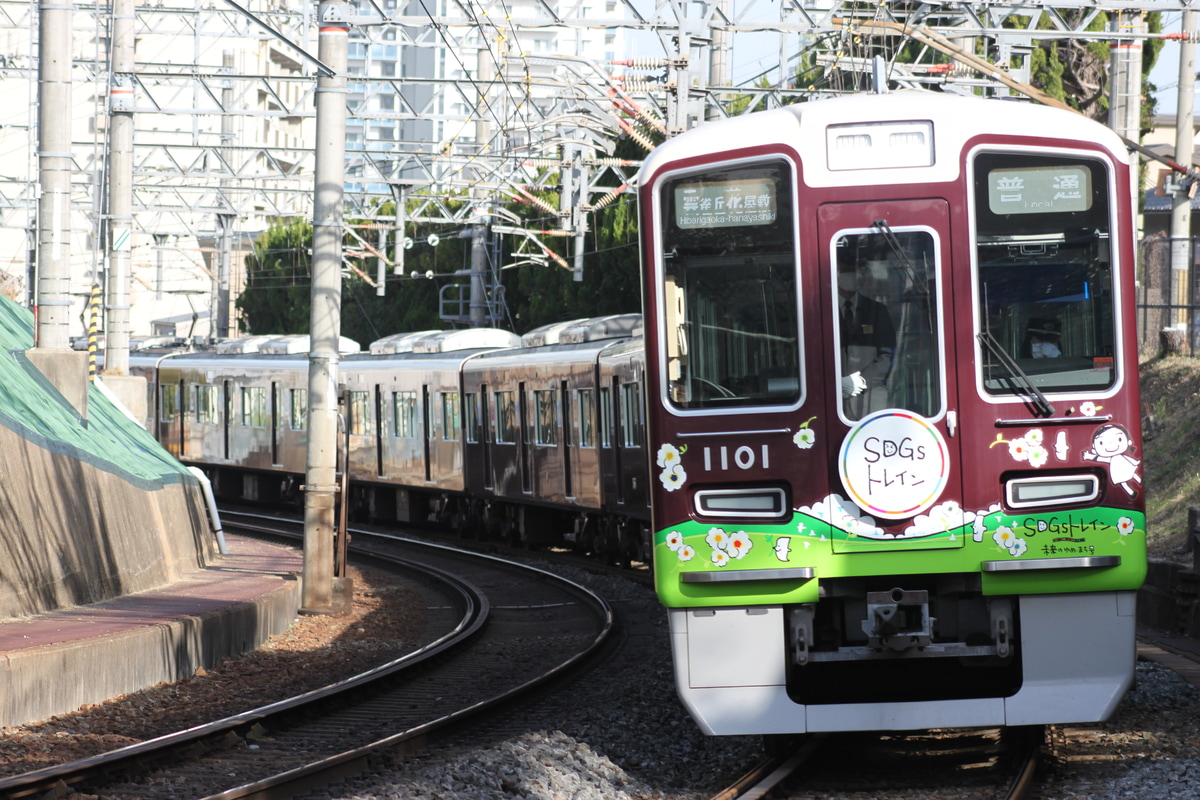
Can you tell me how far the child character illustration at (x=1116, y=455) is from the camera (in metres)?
7.08

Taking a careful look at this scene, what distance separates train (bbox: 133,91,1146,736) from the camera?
710 cm

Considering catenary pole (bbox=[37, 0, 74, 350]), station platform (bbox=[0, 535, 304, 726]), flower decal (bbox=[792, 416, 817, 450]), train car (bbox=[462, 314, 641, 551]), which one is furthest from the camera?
train car (bbox=[462, 314, 641, 551])

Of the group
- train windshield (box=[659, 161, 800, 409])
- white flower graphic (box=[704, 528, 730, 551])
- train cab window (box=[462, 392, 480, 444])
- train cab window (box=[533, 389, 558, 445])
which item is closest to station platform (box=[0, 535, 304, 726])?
white flower graphic (box=[704, 528, 730, 551])

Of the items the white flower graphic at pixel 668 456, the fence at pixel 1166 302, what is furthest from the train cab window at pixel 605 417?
the white flower graphic at pixel 668 456

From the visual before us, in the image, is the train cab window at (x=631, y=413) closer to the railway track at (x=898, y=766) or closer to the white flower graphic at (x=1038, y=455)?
the railway track at (x=898, y=766)

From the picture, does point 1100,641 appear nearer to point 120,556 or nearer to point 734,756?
point 734,756

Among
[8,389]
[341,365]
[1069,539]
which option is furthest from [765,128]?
[341,365]

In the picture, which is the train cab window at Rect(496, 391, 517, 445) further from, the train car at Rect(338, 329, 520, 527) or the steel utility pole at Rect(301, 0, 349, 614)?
the steel utility pole at Rect(301, 0, 349, 614)

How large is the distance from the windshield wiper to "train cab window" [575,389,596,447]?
1197 cm

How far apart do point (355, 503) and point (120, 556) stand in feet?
53.0

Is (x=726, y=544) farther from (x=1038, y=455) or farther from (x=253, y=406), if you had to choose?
(x=253, y=406)

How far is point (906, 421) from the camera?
7160 millimetres

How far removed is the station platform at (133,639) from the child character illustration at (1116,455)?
18.2 ft

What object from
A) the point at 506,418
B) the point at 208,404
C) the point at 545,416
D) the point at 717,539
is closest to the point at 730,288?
Result: the point at 717,539
